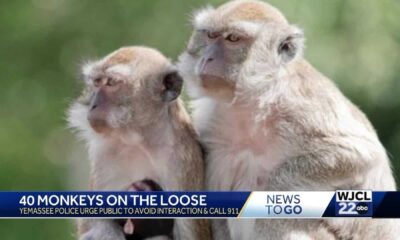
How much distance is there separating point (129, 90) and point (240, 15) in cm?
52

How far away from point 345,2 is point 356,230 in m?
2.58

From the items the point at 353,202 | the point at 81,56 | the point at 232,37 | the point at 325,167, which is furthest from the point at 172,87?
the point at 81,56

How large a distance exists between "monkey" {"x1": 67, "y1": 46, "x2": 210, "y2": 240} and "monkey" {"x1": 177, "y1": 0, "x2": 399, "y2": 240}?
9cm

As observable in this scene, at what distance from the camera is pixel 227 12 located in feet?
17.4

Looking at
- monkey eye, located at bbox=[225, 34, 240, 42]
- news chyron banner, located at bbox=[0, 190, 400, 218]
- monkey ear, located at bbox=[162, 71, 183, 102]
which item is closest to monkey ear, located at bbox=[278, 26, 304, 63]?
monkey eye, located at bbox=[225, 34, 240, 42]

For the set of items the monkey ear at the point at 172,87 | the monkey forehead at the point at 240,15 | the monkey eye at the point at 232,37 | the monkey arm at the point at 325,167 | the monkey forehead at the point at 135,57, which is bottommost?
the monkey arm at the point at 325,167

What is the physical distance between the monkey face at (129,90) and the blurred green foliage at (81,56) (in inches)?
64.9

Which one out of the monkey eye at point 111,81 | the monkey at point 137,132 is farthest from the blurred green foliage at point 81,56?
the monkey eye at point 111,81

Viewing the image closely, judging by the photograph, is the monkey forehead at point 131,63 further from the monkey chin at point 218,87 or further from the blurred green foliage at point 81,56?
the blurred green foliage at point 81,56

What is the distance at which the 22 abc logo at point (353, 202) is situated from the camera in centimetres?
504

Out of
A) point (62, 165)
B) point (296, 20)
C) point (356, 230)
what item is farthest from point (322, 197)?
point (62, 165)

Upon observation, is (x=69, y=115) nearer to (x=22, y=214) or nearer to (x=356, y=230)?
(x=22, y=214)

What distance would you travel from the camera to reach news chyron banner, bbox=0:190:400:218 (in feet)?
16.4

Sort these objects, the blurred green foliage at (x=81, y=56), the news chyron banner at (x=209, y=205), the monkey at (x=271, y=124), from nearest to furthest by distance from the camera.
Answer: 1. the news chyron banner at (x=209, y=205)
2. the monkey at (x=271, y=124)
3. the blurred green foliage at (x=81, y=56)
